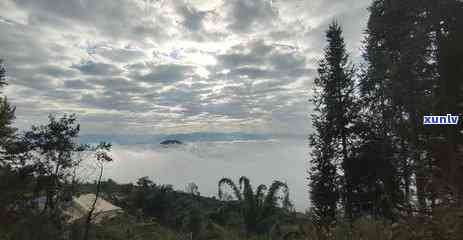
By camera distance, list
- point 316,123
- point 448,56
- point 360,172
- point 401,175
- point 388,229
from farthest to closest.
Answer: point 316,123 → point 360,172 → point 401,175 → point 448,56 → point 388,229

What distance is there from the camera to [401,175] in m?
17.2

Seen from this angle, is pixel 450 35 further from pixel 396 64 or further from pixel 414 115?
pixel 414 115

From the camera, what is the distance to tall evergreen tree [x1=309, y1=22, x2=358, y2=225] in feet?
62.7

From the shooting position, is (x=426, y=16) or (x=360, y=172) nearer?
(x=426, y=16)

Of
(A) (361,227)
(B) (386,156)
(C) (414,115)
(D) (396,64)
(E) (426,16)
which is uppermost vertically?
(E) (426,16)

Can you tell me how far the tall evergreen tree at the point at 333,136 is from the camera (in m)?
19.1

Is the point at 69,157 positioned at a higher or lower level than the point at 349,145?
lower

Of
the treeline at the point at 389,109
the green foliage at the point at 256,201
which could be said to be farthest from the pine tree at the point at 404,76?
the green foliage at the point at 256,201

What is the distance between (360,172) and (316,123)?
4.42 meters

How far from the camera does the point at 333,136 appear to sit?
19.8m

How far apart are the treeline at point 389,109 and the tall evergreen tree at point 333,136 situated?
2.6 inches

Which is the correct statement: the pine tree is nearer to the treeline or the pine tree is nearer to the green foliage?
the treeline

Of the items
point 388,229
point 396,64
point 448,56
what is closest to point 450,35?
point 448,56

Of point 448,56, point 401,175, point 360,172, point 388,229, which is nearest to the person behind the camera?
point 388,229
